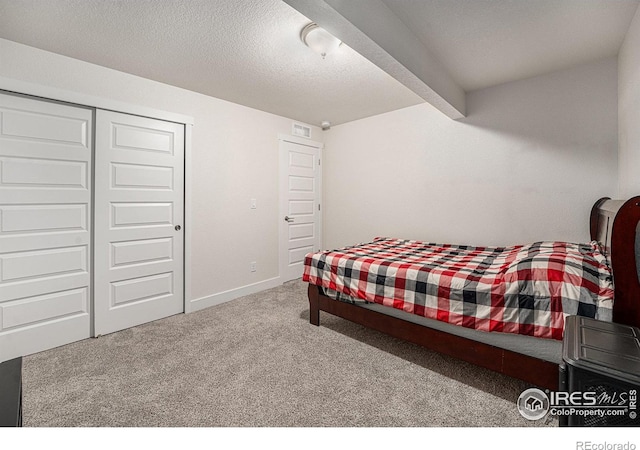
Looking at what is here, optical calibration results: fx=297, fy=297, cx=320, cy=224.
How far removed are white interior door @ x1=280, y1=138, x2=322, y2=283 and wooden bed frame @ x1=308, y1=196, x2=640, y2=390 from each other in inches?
62.8

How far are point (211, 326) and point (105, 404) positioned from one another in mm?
1151

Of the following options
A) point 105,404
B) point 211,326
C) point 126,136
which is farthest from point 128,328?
point 126,136

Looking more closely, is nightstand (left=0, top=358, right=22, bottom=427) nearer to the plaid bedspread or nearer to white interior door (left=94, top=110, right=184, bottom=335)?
white interior door (left=94, top=110, right=184, bottom=335)

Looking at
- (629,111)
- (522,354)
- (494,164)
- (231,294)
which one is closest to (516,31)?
(629,111)

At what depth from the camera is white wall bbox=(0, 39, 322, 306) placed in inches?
108

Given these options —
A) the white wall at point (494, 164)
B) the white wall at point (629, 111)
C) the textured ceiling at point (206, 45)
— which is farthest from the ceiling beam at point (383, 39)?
the white wall at point (629, 111)

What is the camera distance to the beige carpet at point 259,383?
1.60m

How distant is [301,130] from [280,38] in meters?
2.25

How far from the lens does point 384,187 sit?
13.3 ft

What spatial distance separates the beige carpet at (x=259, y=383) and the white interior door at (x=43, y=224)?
23 cm

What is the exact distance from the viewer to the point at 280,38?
85.0 inches

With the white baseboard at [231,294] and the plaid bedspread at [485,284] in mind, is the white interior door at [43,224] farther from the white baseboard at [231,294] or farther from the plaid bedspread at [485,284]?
the plaid bedspread at [485,284]

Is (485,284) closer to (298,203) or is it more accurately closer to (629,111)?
(629,111)
